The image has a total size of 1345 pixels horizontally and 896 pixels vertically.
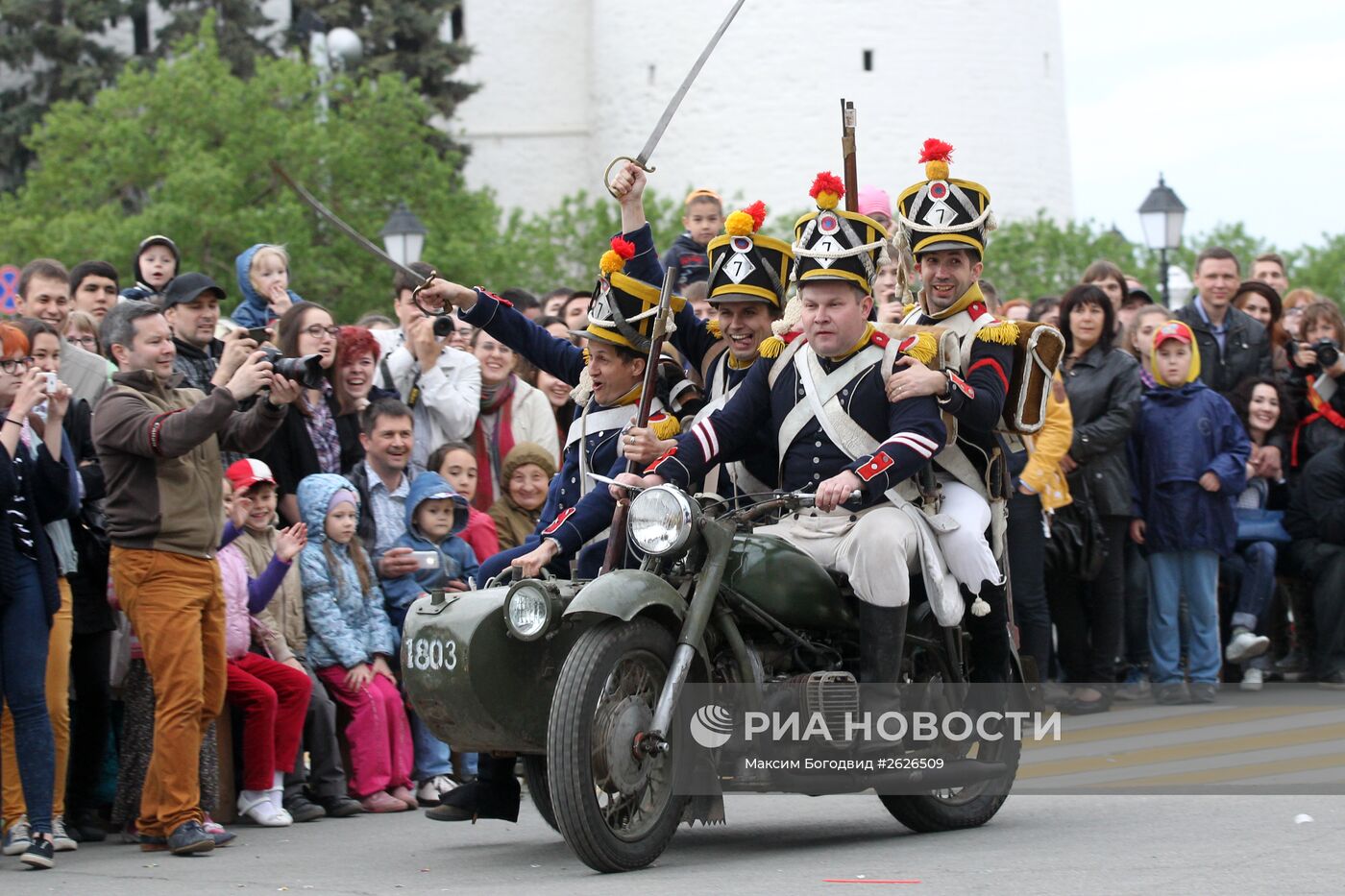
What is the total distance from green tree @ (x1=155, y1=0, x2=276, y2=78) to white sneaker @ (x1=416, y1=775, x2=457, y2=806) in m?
33.0

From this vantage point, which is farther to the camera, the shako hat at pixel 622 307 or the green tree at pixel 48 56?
the green tree at pixel 48 56

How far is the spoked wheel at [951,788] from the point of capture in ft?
30.3

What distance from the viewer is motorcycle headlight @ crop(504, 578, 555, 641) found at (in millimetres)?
8328

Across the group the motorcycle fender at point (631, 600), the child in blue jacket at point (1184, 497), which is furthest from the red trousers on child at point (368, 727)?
the child in blue jacket at point (1184, 497)

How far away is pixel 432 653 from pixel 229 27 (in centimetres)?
3689

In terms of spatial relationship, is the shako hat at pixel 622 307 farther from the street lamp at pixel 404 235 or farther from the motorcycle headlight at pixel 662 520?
the street lamp at pixel 404 235

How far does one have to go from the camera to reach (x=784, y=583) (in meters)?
8.66

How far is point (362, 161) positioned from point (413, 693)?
2960 cm

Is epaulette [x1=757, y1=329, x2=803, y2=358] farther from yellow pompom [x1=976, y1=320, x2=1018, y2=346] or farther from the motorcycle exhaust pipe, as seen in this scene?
the motorcycle exhaust pipe

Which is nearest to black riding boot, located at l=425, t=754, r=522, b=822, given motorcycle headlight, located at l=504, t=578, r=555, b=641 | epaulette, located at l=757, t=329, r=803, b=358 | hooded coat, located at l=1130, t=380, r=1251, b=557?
motorcycle headlight, located at l=504, t=578, r=555, b=641

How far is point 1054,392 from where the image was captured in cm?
1435

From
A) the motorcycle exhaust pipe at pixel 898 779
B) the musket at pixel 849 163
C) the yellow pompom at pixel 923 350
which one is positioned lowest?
the motorcycle exhaust pipe at pixel 898 779

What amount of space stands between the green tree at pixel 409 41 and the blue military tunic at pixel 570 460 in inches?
1330

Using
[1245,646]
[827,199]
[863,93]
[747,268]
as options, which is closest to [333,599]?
[747,268]
